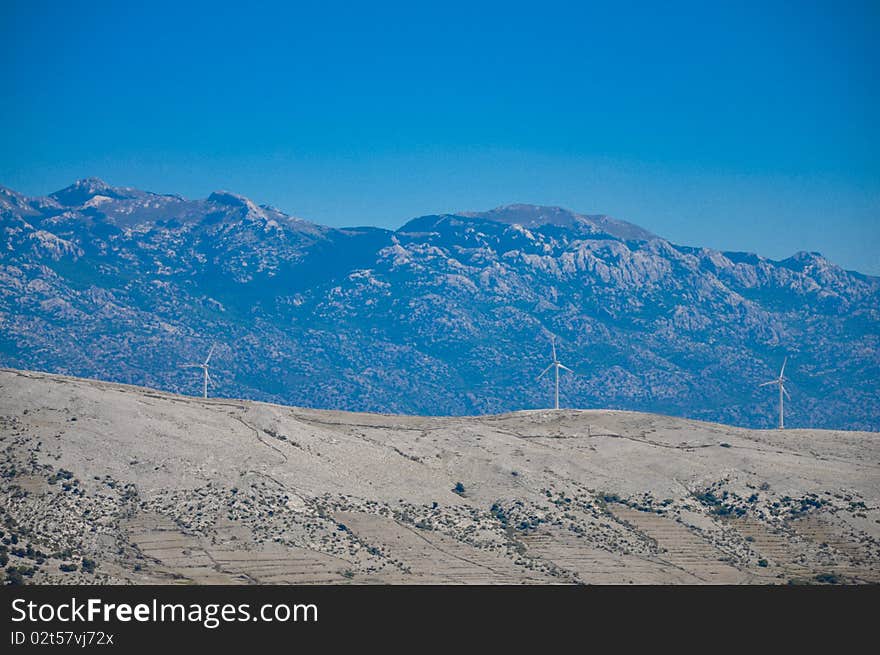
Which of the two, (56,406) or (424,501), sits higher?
(56,406)

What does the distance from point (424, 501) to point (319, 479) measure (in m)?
10.4

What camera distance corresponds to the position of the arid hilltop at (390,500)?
106 meters

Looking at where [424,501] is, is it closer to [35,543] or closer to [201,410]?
[201,410]

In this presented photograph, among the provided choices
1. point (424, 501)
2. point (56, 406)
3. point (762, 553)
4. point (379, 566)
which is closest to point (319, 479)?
point (424, 501)

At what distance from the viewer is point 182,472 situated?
120m

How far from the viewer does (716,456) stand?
14550 centimetres

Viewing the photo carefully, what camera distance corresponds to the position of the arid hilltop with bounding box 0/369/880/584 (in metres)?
106

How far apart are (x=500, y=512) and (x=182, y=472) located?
30.9 m

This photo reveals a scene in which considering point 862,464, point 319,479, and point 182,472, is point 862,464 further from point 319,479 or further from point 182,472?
point 182,472

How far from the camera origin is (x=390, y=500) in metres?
124
